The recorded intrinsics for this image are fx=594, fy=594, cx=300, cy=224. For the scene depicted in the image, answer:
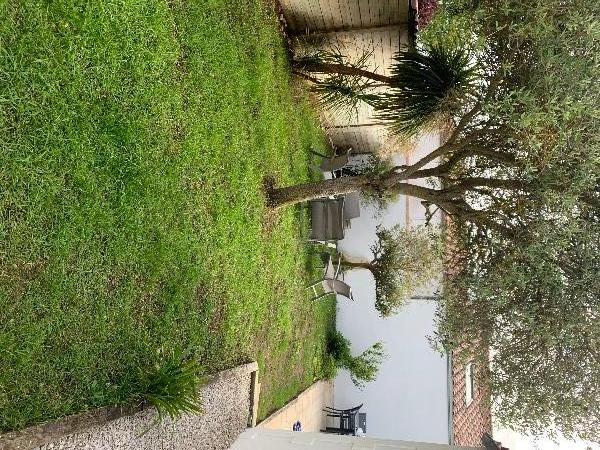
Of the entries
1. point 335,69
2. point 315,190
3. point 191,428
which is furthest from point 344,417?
point 335,69

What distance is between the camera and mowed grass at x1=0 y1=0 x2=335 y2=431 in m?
3.90

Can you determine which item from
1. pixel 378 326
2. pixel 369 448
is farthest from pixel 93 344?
pixel 378 326

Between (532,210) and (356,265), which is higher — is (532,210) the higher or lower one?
the higher one

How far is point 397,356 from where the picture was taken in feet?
41.1

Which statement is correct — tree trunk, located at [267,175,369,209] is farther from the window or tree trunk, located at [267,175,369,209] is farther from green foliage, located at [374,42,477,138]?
the window

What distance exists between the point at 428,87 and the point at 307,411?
6106mm

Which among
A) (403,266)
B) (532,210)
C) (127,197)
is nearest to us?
(127,197)

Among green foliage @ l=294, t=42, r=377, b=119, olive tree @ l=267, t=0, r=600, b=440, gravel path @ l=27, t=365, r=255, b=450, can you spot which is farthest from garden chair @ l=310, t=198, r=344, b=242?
gravel path @ l=27, t=365, r=255, b=450

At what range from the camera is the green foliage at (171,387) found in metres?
5.12

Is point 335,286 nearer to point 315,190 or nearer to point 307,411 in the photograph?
point 307,411

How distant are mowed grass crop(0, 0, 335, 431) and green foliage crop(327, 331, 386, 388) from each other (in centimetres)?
382

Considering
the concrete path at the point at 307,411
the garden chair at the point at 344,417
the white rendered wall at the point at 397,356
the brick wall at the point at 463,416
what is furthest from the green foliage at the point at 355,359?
the brick wall at the point at 463,416

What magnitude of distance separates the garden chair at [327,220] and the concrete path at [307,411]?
8.94 feet

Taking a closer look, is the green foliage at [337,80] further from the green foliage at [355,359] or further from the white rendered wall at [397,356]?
the green foliage at [355,359]
